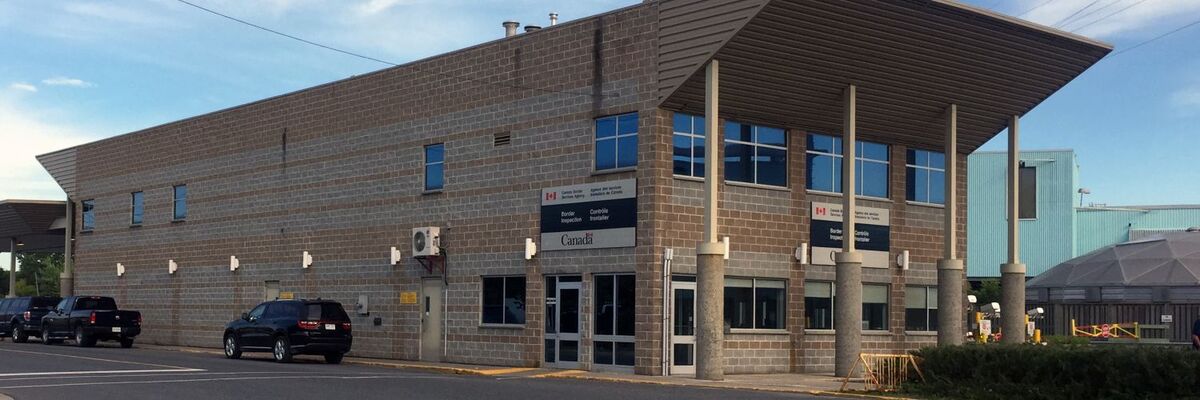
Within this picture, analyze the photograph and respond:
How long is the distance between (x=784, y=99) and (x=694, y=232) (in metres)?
3.56

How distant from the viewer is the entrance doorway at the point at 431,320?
108 feet

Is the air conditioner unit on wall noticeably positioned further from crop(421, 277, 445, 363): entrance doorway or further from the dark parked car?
the dark parked car

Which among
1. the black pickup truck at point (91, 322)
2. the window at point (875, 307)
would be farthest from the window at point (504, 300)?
the black pickup truck at point (91, 322)

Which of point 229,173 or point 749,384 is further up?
point 229,173

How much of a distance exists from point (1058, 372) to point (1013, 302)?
11449 mm

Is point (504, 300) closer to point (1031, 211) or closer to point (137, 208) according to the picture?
point (137, 208)

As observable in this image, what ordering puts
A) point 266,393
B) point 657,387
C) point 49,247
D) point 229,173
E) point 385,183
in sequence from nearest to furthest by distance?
1. point 266,393
2. point 657,387
3. point 385,183
4. point 229,173
5. point 49,247

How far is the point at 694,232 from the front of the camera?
92.8 feet

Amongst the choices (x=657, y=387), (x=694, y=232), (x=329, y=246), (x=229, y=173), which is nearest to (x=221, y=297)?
(x=229, y=173)

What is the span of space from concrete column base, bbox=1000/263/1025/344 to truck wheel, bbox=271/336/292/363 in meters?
16.6

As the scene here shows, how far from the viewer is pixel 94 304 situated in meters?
42.2

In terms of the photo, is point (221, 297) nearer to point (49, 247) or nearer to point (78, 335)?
point (78, 335)

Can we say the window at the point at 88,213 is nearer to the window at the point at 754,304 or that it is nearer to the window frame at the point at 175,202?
the window frame at the point at 175,202

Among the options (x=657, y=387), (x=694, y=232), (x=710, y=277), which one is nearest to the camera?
(x=657, y=387)
